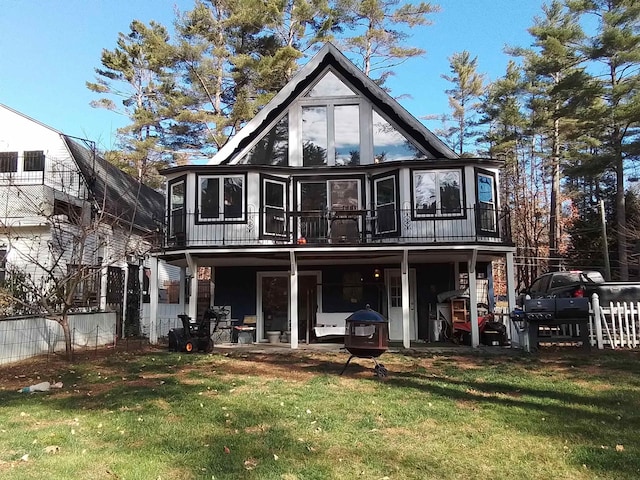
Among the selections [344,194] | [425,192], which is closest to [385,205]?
[425,192]

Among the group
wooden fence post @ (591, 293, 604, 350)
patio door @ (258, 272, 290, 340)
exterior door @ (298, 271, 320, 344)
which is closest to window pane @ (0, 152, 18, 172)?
patio door @ (258, 272, 290, 340)

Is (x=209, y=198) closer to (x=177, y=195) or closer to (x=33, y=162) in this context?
(x=177, y=195)

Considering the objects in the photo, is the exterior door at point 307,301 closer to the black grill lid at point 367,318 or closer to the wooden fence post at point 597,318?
the black grill lid at point 367,318

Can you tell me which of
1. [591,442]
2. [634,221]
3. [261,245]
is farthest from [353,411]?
[634,221]

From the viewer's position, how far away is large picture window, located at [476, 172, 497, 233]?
1410cm

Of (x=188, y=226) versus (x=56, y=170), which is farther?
(x=56, y=170)

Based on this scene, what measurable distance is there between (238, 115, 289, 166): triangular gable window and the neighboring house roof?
12.0 ft

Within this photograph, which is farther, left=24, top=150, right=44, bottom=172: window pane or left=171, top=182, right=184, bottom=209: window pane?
left=24, top=150, right=44, bottom=172: window pane

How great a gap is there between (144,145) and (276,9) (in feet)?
33.8

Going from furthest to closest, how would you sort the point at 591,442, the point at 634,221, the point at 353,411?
the point at 634,221, the point at 353,411, the point at 591,442

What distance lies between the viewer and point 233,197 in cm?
1449

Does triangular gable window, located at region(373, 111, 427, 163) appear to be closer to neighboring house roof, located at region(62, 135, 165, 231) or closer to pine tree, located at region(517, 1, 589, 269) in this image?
neighboring house roof, located at region(62, 135, 165, 231)

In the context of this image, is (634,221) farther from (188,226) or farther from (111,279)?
(111,279)

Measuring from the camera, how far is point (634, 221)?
27906 mm
